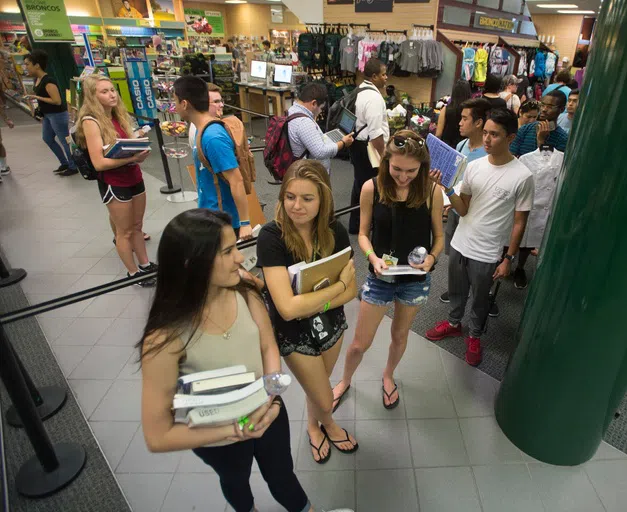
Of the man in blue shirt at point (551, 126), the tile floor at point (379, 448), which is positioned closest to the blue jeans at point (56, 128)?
the tile floor at point (379, 448)

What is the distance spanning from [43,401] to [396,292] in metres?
2.14

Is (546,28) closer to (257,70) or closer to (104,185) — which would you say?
(257,70)

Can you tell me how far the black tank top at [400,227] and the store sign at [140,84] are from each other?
7.63 metres

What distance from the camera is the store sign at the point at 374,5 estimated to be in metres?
6.91

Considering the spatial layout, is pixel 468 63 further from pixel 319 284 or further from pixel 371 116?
pixel 319 284

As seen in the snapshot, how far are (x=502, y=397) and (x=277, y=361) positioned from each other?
56.0 inches

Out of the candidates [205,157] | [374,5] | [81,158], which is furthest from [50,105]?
[374,5]

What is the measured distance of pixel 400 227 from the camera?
1.80 meters

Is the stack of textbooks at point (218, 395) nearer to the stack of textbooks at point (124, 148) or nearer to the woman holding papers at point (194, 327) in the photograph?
the woman holding papers at point (194, 327)

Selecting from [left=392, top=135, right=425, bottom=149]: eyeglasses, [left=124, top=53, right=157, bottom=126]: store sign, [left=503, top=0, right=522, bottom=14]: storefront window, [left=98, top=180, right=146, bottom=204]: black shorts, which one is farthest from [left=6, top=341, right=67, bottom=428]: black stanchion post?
[left=503, top=0, right=522, bottom=14]: storefront window

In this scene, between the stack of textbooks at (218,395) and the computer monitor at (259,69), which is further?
the computer monitor at (259,69)

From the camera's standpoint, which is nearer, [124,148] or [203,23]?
[124,148]

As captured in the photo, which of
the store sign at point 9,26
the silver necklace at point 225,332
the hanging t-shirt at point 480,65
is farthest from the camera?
the store sign at point 9,26

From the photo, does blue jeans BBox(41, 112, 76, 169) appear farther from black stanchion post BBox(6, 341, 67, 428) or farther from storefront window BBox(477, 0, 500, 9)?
storefront window BBox(477, 0, 500, 9)
